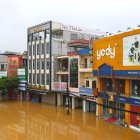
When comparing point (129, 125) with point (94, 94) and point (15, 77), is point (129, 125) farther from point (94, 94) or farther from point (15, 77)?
point (15, 77)

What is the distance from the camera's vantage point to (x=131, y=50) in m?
24.7

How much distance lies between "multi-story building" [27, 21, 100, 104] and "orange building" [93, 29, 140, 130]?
10541 millimetres

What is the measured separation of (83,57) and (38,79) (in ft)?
36.0

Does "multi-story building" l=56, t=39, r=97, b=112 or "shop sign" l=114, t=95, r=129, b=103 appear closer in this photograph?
"shop sign" l=114, t=95, r=129, b=103

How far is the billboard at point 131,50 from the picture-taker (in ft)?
78.6

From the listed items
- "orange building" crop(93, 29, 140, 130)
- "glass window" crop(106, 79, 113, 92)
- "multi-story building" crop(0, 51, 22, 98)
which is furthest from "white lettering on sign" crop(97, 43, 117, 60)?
"multi-story building" crop(0, 51, 22, 98)

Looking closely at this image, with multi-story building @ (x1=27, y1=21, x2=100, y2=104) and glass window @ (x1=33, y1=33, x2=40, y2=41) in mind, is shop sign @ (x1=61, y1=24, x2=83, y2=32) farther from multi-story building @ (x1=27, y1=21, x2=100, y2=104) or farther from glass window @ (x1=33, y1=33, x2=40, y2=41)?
glass window @ (x1=33, y1=33, x2=40, y2=41)

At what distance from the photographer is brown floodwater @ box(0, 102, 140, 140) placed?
23.2m

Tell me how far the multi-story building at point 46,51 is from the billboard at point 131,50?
16115 millimetres

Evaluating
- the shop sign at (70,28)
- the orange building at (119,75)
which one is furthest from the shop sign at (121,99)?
the shop sign at (70,28)

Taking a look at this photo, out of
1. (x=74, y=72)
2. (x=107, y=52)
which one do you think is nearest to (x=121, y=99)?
(x=107, y=52)

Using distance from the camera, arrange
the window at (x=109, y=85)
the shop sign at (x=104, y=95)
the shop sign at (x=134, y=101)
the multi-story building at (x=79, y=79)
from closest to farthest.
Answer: the shop sign at (x=134, y=101), the shop sign at (x=104, y=95), the window at (x=109, y=85), the multi-story building at (x=79, y=79)

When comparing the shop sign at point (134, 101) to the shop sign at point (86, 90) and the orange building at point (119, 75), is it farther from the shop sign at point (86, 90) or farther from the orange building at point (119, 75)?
the shop sign at point (86, 90)

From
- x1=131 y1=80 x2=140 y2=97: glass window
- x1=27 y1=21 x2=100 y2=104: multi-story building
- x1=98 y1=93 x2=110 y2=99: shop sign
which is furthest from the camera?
x1=27 y1=21 x2=100 y2=104: multi-story building
